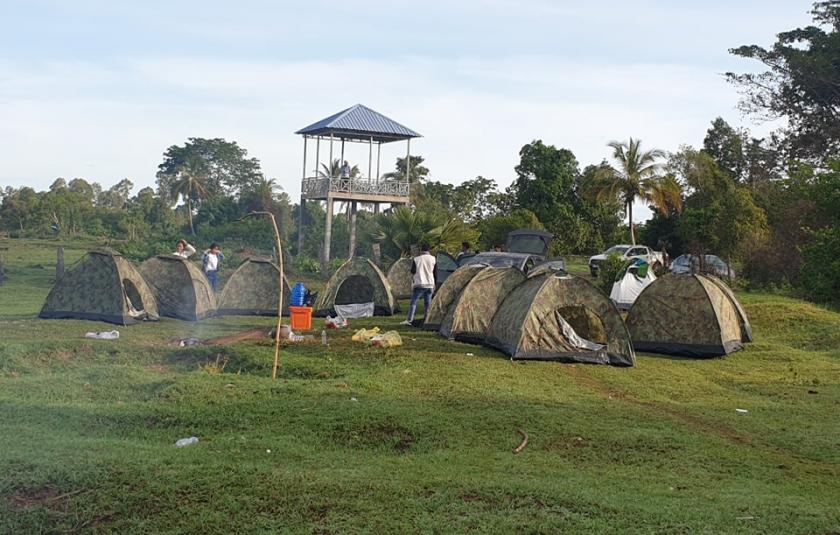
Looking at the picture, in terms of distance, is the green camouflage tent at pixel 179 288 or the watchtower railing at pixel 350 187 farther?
the watchtower railing at pixel 350 187

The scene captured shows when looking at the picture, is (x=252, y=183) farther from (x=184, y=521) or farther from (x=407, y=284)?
(x=184, y=521)

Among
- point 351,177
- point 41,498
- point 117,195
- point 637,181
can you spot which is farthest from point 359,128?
point 117,195

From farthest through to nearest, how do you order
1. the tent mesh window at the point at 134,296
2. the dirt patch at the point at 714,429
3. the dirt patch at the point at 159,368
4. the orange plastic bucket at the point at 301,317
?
1. the tent mesh window at the point at 134,296
2. the orange plastic bucket at the point at 301,317
3. the dirt patch at the point at 159,368
4. the dirt patch at the point at 714,429

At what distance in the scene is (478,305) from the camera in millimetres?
17844

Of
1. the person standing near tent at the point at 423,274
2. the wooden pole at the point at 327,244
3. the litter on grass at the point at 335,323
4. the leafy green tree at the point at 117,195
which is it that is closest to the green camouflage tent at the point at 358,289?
the litter on grass at the point at 335,323

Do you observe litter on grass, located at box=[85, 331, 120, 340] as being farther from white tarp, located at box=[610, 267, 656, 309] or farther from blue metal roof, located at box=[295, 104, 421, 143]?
blue metal roof, located at box=[295, 104, 421, 143]

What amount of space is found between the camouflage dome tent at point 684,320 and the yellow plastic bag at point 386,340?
4862 mm

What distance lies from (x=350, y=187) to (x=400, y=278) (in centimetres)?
927

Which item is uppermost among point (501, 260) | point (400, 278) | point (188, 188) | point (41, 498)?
point (188, 188)

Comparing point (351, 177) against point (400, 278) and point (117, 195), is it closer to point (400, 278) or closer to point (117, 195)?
point (400, 278)

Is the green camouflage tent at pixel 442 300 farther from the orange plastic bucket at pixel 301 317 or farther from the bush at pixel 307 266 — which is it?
the bush at pixel 307 266

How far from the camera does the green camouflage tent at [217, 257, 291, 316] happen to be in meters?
22.4

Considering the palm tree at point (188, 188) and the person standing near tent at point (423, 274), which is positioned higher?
the palm tree at point (188, 188)

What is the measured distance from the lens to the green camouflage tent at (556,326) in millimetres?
15211
